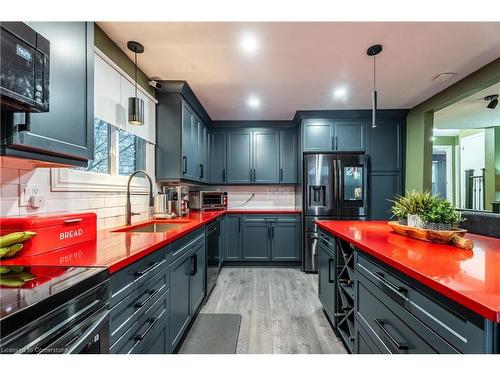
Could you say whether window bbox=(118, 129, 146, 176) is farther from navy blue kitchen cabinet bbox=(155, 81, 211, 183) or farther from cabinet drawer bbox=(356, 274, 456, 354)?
cabinet drawer bbox=(356, 274, 456, 354)

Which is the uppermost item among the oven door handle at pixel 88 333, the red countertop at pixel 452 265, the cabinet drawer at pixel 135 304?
the red countertop at pixel 452 265

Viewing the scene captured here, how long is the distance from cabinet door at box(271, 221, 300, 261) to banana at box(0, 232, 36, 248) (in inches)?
123

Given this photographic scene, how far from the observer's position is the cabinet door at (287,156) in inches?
162

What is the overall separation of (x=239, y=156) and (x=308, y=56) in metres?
2.24

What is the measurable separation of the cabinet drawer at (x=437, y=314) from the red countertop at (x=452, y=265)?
67 mm

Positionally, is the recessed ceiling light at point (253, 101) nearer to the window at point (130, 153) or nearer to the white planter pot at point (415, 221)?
the window at point (130, 153)

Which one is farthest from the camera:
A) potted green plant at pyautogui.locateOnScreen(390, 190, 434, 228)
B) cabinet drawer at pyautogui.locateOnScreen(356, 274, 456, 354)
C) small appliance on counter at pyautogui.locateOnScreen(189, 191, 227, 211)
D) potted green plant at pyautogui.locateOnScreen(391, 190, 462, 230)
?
small appliance on counter at pyautogui.locateOnScreen(189, 191, 227, 211)

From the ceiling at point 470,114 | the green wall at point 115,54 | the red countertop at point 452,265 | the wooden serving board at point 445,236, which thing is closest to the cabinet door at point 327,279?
the red countertop at point 452,265

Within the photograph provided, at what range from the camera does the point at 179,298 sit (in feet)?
5.74

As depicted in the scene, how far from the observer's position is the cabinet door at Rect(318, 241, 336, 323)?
2.00 meters

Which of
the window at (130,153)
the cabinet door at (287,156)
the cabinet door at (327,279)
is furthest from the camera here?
the cabinet door at (287,156)

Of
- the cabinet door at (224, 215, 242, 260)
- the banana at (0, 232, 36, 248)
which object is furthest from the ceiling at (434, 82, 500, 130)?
the banana at (0, 232, 36, 248)

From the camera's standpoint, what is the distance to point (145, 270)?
1230mm

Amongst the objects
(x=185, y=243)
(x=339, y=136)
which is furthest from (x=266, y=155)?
(x=185, y=243)
